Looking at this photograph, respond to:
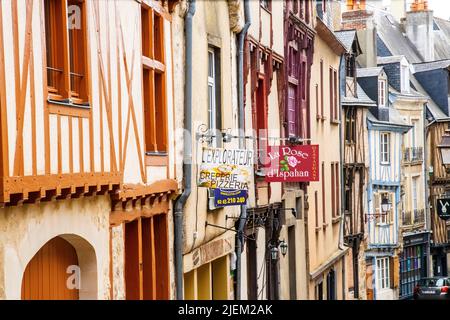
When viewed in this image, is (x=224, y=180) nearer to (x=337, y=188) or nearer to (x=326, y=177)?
(x=326, y=177)

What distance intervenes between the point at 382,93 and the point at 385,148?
1.94 m

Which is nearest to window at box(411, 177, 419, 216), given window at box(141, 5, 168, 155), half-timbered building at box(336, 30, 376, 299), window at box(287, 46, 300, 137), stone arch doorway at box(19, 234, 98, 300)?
half-timbered building at box(336, 30, 376, 299)

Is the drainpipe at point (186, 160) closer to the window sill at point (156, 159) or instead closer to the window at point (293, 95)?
the window sill at point (156, 159)

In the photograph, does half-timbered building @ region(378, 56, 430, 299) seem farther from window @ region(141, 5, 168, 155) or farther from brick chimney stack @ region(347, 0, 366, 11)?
window @ region(141, 5, 168, 155)

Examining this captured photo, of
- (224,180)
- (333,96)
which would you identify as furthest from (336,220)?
(224,180)

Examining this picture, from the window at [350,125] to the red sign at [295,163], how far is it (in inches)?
610

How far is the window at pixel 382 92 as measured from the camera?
118 feet

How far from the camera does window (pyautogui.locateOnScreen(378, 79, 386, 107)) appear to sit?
1417 inches

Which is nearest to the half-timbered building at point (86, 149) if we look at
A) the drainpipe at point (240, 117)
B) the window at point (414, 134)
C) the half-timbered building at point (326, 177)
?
the drainpipe at point (240, 117)

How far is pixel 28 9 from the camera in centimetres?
761

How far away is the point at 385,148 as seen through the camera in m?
36.7
